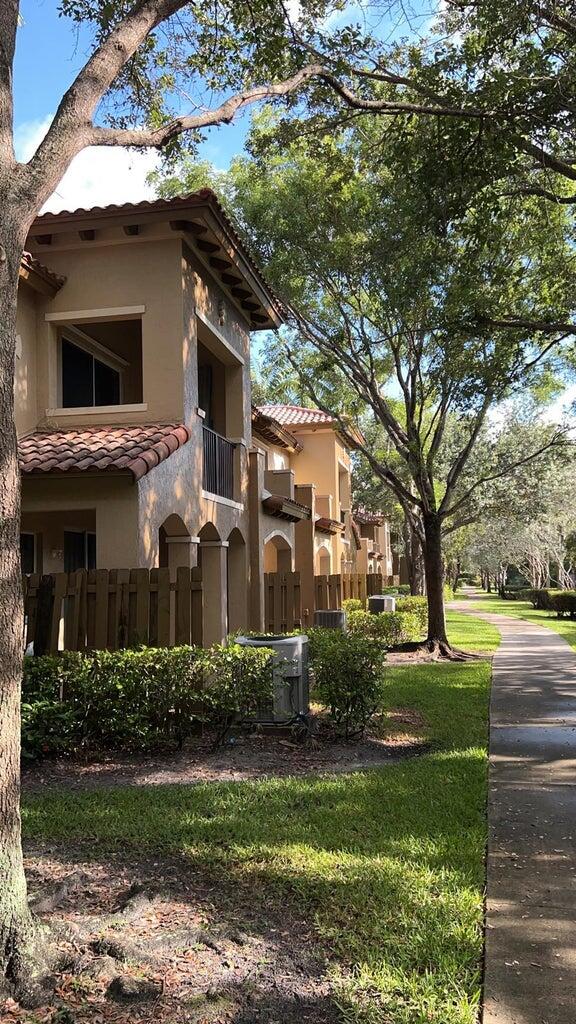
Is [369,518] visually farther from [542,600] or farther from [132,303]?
[132,303]

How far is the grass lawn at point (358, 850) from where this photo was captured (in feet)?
10.9

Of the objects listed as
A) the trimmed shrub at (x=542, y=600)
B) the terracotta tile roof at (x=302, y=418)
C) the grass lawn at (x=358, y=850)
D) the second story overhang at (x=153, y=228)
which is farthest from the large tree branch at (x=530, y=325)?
the trimmed shrub at (x=542, y=600)

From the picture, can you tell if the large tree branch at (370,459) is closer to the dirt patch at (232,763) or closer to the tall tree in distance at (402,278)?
the tall tree in distance at (402,278)

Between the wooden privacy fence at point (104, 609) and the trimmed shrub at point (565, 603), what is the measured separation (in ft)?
93.9

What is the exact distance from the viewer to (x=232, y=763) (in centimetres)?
733

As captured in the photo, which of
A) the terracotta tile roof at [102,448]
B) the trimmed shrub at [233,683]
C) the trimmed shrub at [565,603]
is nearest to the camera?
the trimmed shrub at [233,683]

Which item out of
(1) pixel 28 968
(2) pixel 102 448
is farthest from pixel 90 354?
(1) pixel 28 968

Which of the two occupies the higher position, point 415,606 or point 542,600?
point 415,606

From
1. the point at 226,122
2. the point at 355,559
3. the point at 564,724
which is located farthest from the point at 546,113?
the point at 355,559

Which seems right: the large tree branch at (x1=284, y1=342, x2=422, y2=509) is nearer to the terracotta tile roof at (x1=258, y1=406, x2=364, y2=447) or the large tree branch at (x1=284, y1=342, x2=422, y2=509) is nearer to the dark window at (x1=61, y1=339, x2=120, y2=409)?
the dark window at (x1=61, y1=339, x2=120, y2=409)

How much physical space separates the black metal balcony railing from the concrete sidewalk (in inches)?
214

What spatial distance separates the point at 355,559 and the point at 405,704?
21.8 metres

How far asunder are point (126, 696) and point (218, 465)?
6009 millimetres

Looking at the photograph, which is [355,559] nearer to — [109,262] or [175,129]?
[109,262]
